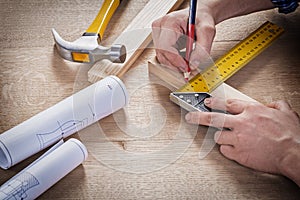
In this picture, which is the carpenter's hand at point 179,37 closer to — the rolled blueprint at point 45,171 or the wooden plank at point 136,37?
the wooden plank at point 136,37

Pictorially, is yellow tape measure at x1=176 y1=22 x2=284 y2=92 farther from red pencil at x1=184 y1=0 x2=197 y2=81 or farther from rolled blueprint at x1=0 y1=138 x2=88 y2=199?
rolled blueprint at x1=0 y1=138 x2=88 y2=199

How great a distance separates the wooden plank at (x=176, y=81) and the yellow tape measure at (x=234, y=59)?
0.06ft

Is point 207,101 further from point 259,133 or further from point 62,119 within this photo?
point 62,119

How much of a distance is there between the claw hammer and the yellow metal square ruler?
0.20 meters

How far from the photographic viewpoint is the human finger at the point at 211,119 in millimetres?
1195

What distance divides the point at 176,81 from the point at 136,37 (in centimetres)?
22

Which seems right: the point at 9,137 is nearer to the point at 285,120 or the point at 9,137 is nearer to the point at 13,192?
the point at 13,192

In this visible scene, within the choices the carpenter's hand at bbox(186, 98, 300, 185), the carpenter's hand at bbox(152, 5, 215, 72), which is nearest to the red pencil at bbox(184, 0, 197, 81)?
the carpenter's hand at bbox(152, 5, 215, 72)

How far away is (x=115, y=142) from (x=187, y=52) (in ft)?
1.00

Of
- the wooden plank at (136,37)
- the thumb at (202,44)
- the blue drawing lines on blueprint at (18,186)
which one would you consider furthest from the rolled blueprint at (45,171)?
the thumb at (202,44)

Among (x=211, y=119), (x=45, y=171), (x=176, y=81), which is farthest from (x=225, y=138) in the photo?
(x=45, y=171)

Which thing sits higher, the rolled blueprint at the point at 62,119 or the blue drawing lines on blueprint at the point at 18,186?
the rolled blueprint at the point at 62,119

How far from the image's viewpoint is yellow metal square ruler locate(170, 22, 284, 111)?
50.1 inches

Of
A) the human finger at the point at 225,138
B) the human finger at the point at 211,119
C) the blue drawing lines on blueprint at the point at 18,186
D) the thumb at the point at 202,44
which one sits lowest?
the blue drawing lines on blueprint at the point at 18,186
